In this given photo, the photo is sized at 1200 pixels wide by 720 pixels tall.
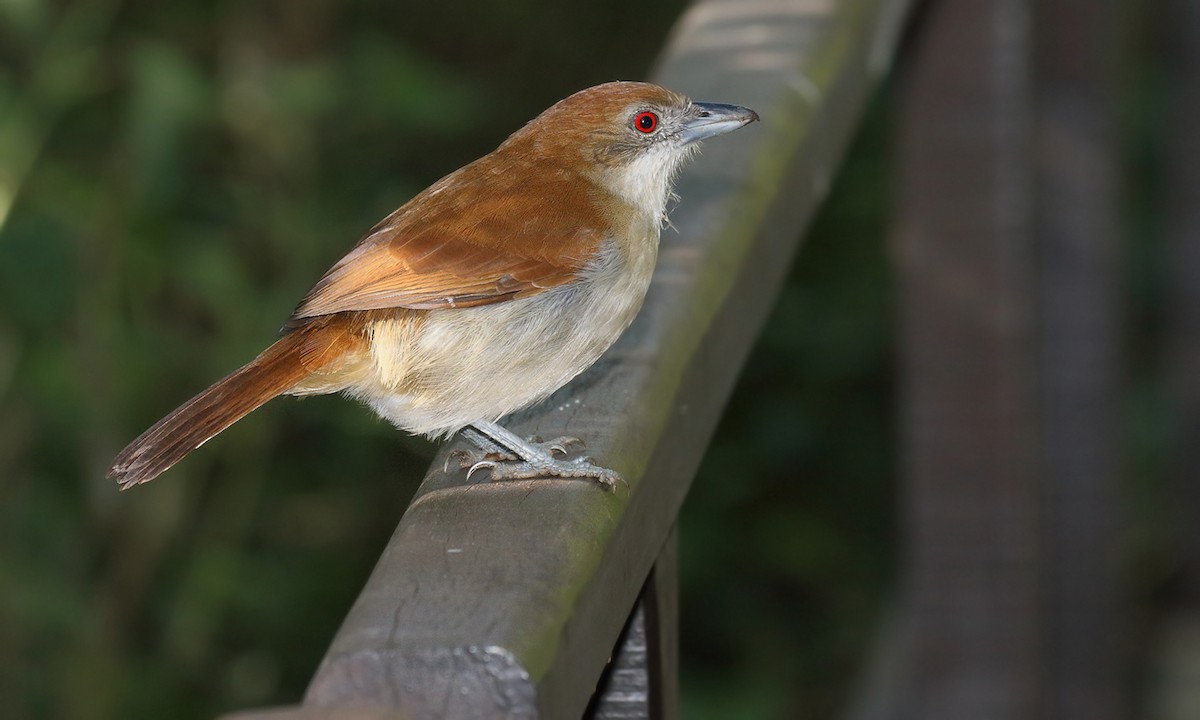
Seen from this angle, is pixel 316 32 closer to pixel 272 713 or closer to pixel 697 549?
pixel 697 549

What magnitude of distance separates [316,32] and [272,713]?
13.8ft

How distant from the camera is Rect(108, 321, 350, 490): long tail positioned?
217 centimetres

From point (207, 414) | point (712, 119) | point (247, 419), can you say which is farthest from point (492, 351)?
point (247, 419)

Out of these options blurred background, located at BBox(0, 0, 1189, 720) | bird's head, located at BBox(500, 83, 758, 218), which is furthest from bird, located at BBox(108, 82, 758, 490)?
blurred background, located at BBox(0, 0, 1189, 720)

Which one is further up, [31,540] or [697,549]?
[31,540]

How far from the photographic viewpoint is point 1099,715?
4469 mm

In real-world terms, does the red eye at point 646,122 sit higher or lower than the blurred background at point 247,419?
higher

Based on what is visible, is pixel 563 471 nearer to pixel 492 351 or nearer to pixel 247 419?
pixel 492 351

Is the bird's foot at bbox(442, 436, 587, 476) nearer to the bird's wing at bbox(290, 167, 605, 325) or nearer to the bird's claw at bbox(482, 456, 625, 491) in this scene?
the bird's claw at bbox(482, 456, 625, 491)

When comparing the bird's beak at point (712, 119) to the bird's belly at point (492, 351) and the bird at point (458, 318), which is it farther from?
the bird's belly at point (492, 351)

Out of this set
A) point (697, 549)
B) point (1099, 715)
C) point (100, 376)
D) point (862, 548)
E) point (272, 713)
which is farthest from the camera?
point (862, 548)

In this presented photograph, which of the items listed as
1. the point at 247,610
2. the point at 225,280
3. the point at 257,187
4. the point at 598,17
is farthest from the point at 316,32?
the point at 598,17

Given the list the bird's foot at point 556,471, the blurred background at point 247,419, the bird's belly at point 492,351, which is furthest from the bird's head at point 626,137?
the bird's foot at point 556,471

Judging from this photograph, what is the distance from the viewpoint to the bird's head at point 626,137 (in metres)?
2.77
